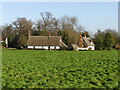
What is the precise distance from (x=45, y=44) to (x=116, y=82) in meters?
57.7

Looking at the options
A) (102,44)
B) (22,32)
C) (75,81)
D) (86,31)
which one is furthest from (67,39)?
(75,81)

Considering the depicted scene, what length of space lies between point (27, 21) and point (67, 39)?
1575cm

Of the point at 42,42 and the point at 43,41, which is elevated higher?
the point at 43,41

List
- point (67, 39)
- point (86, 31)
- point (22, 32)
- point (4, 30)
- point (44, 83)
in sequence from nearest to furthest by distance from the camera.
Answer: point (44, 83)
point (67, 39)
point (22, 32)
point (4, 30)
point (86, 31)

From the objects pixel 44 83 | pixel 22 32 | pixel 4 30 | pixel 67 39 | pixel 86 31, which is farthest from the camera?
pixel 86 31

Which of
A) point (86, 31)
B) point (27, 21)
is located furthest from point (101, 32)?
point (27, 21)

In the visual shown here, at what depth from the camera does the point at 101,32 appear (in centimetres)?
8219

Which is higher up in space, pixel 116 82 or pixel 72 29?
pixel 72 29

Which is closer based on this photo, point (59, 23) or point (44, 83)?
point (44, 83)

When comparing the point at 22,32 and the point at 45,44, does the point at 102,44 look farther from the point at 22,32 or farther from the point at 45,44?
the point at 22,32

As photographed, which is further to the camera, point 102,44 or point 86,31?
point 86,31

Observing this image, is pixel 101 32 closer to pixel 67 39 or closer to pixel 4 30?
pixel 67 39

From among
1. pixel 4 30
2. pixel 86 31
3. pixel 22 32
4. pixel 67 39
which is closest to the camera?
pixel 67 39

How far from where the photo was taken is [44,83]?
1005 centimetres
